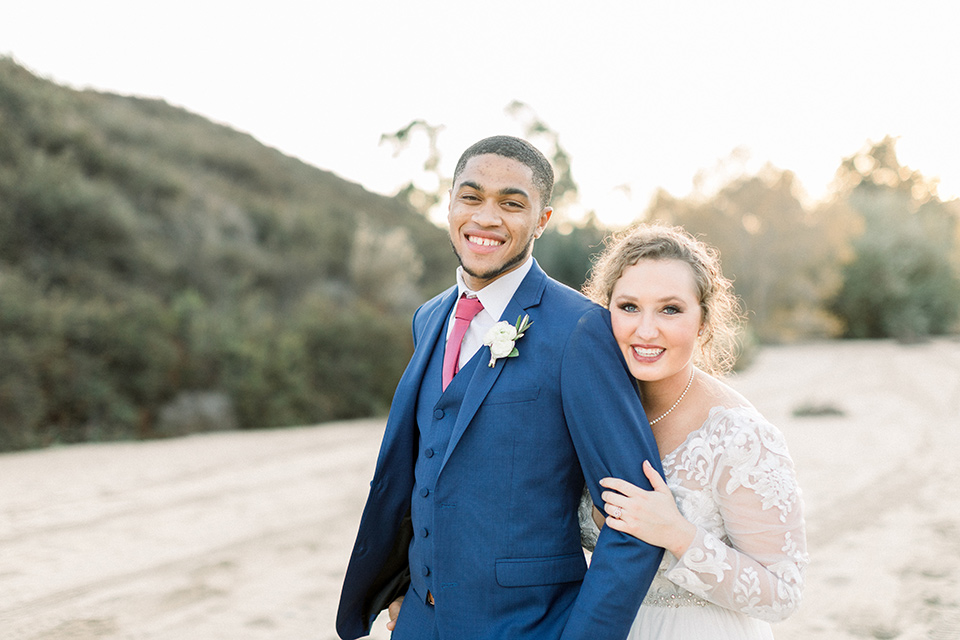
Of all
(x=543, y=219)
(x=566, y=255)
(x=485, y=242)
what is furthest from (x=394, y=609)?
(x=566, y=255)

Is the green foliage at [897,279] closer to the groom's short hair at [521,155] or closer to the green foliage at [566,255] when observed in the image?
the green foliage at [566,255]

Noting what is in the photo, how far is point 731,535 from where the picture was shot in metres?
1.93

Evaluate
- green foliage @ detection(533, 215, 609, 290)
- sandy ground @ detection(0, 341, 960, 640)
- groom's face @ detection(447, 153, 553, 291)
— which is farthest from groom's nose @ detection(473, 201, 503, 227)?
green foliage @ detection(533, 215, 609, 290)

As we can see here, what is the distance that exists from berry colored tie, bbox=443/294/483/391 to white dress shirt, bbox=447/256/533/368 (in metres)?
0.02

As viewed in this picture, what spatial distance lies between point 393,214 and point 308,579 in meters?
28.7

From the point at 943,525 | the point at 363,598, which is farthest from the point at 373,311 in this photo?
the point at 363,598

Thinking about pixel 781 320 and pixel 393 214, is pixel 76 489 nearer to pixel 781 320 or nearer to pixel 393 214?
pixel 393 214

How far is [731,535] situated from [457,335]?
3.14 ft

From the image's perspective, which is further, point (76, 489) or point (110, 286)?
point (110, 286)

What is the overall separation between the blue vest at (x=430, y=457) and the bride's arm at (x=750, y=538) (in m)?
0.50

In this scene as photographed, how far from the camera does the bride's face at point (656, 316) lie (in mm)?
1947

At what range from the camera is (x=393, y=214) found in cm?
3266

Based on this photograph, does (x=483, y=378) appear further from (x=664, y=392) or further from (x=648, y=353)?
(x=664, y=392)

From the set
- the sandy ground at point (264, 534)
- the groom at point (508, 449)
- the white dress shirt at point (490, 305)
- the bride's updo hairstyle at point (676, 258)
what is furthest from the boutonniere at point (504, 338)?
the sandy ground at point (264, 534)
